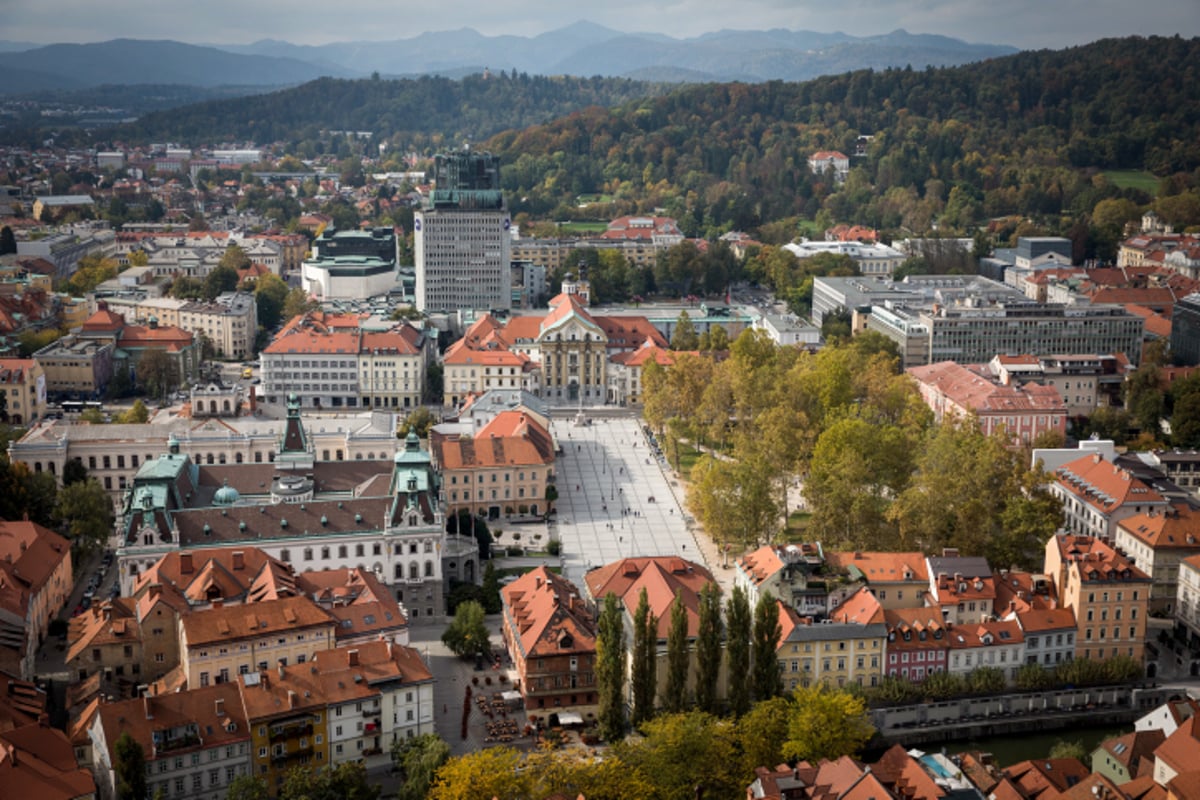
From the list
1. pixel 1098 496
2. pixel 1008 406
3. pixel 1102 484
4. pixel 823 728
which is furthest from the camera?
pixel 1008 406

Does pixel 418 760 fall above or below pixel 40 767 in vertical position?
below

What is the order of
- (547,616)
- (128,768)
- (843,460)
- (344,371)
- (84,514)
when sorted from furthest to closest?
(344,371) → (843,460) → (84,514) → (547,616) → (128,768)

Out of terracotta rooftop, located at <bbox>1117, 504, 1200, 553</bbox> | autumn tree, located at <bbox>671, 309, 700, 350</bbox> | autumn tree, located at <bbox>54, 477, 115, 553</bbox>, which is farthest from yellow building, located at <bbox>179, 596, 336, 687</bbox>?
autumn tree, located at <bbox>671, 309, 700, 350</bbox>

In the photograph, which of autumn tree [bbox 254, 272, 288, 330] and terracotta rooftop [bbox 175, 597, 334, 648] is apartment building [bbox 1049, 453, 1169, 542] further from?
autumn tree [bbox 254, 272, 288, 330]

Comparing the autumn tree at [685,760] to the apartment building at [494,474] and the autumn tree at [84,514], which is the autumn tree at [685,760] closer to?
the apartment building at [494,474]

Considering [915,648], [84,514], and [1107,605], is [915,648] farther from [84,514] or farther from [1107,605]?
[84,514]

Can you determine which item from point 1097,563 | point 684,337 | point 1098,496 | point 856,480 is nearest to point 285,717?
point 856,480
